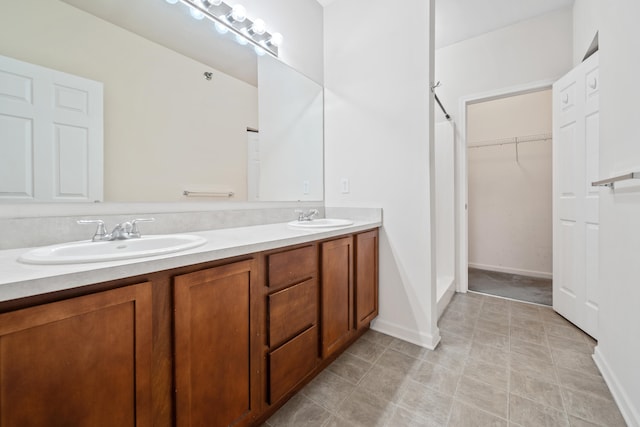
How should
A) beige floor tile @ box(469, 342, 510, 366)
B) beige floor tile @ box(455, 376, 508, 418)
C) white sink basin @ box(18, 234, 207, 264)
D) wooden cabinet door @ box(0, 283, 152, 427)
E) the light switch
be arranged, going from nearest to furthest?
wooden cabinet door @ box(0, 283, 152, 427) → white sink basin @ box(18, 234, 207, 264) → beige floor tile @ box(455, 376, 508, 418) → beige floor tile @ box(469, 342, 510, 366) → the light switch

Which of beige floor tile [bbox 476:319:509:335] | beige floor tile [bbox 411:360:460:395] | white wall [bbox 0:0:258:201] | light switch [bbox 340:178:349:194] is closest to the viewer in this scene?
white wall [bbox 0:0:258:201]

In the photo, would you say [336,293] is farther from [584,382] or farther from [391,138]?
[584,382]

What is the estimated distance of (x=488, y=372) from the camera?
1.47m

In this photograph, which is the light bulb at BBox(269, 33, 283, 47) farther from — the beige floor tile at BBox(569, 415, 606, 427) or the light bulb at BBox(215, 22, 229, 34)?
the beige floor tile at BBox(569, 415, 606, 427)

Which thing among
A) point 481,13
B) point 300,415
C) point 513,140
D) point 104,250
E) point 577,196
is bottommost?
point 300,415

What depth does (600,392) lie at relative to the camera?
1.30 metres

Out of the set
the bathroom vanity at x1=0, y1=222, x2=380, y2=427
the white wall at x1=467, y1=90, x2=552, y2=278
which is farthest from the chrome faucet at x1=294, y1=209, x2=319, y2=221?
the white wall at x1=467, y1=90, x2=552, y2=278

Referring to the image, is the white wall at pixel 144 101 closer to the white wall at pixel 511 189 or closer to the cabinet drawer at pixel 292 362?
the cabinet drawer at pixel 292 362

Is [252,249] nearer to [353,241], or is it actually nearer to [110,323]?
[110,323]

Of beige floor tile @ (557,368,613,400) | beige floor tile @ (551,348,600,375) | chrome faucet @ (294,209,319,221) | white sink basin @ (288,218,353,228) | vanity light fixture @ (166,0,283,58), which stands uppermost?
vanity light fixture @ (166,0,283,58)

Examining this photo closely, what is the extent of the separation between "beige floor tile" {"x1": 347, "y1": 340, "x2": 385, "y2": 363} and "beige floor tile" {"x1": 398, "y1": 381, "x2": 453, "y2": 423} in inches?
12.1

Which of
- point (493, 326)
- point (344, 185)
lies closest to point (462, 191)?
point (493, 326)

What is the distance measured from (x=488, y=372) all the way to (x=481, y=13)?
3.01 metres

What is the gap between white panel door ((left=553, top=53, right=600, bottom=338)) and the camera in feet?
6.05
